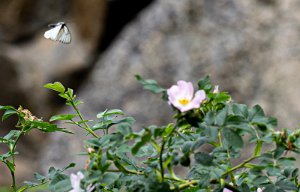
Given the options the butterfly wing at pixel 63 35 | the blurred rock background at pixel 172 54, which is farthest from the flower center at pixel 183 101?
the blurred rock background at pixel 172 54

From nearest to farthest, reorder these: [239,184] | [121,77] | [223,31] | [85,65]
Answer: [239,184], [223,31], [121,77], [85,65]

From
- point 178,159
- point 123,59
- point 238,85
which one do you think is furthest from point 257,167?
point 123,59

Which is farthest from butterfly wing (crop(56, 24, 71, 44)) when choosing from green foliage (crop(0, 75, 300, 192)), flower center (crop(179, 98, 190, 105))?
flower center (crop(179, 98, 190, 105))

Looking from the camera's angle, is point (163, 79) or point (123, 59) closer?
point (163, 79)

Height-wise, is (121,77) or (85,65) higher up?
(85,65)

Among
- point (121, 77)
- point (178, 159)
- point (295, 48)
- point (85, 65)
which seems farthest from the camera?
point (85, 65)

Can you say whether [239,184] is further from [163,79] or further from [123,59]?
[123,59]

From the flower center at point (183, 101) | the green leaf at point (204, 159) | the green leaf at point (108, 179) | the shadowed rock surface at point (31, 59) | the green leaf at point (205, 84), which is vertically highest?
the shadowed rock surface at point (31, 59)

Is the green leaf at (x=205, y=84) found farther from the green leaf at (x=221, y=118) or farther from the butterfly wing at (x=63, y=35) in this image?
the butterfly wing at (x=63, y=35)
